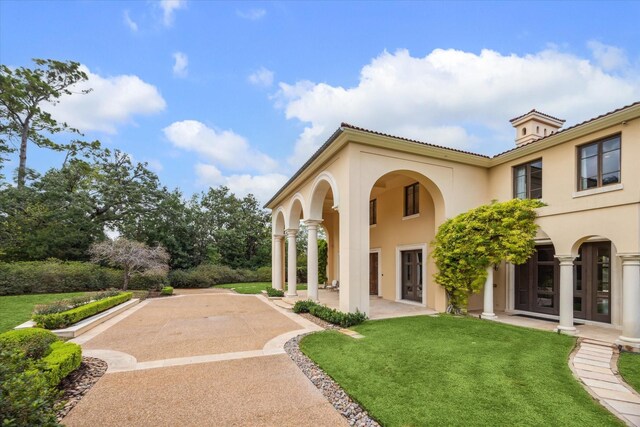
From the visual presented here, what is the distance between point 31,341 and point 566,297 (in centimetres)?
1181

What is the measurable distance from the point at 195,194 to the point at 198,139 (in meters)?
12.4

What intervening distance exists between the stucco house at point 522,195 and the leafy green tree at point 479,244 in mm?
484

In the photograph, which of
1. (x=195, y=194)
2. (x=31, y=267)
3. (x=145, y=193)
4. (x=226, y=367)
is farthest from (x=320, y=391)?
(x=195, y=194)

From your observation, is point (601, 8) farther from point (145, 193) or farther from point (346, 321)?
point (145, 193)

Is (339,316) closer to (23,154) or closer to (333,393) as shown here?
(333,393)

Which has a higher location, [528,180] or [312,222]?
[528,180]

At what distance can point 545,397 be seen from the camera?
4.42 metres

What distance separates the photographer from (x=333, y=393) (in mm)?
4707

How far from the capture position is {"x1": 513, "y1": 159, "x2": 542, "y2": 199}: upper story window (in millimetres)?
10203

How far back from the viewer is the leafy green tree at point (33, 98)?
20.8 meters

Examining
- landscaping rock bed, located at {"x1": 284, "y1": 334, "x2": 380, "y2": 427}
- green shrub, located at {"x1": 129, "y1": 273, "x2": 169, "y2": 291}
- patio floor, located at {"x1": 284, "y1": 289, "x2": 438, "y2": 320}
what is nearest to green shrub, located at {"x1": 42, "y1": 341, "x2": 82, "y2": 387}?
landscaping rock bed, located at {"x1": 284, "y1": 334, "x2": 380, "y2": 427}

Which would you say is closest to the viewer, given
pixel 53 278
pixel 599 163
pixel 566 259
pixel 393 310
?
pixel 566 259

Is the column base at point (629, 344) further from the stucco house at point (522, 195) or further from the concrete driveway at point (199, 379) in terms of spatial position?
the concrete driveway at point (199, 379)

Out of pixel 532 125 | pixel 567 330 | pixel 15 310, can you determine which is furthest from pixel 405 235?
pixel 15 310
